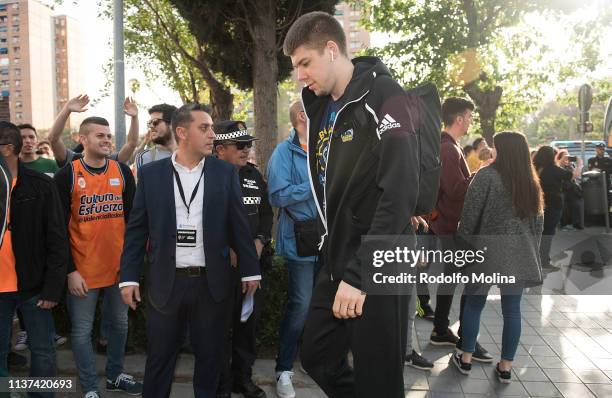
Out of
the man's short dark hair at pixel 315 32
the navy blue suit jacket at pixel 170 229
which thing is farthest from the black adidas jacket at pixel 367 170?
the navy blue suit jacket at pixel 170 229

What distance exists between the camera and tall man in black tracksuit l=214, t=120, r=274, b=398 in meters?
4.30

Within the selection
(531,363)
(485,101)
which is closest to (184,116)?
(531,363)

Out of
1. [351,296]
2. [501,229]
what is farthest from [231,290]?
[501,229]

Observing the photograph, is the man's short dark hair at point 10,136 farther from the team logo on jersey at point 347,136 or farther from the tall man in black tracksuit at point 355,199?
the team logo on jersey at point 347,136

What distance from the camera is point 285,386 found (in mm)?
4352

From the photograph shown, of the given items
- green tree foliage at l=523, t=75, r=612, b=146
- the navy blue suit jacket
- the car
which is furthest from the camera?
the car

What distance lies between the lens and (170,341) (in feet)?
11.5

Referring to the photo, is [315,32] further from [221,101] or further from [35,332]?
[221,101]

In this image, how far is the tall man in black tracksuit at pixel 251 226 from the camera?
430 centimetres

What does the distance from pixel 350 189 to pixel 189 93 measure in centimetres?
1604

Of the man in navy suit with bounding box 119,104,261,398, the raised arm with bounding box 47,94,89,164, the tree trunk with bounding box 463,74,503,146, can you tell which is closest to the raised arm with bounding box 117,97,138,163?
the raised arm with bounding box 47,94,89,164

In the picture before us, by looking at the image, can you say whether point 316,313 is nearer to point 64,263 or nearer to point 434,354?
point 64,263

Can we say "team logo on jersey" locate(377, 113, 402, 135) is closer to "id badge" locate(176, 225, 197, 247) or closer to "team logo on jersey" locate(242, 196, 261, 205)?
"id badge" locate(176, 225, 197, 247)

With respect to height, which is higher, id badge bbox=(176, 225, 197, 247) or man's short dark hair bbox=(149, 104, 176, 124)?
man's short dark hair bbox=(149, 104, 176, 124)
